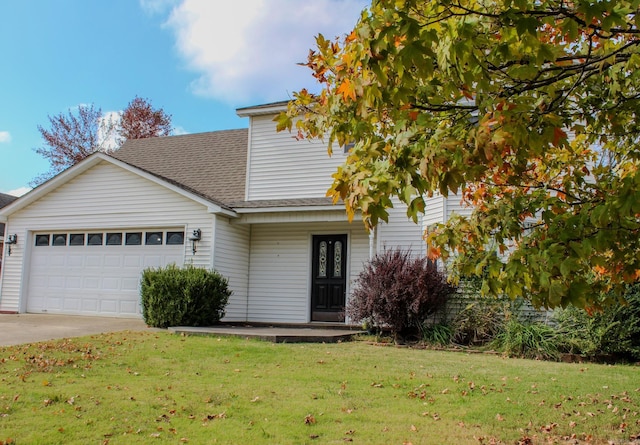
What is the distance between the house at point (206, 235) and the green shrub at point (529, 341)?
3726 mm

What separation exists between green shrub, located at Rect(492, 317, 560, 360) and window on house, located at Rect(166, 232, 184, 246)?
316 inches

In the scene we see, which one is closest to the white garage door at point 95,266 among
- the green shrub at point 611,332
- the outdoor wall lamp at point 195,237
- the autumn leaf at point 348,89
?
the outdoor wall lamp at point 195,237

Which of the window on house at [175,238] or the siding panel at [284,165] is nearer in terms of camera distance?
the window on house at [175,238]

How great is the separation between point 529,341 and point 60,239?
12.5m

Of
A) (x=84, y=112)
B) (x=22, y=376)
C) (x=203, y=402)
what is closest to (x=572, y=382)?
(x=203, y=402)

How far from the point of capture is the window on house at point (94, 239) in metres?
14.4

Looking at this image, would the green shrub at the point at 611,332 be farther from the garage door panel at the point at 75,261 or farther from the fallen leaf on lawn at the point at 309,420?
the garage door panel at the point at 75,261

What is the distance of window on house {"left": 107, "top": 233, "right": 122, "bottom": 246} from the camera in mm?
14188

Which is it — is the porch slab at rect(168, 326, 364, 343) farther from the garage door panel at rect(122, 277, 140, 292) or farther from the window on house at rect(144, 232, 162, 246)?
the window on house at rect(144, 232, 162, 246)

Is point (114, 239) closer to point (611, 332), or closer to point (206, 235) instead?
point (206, 235)

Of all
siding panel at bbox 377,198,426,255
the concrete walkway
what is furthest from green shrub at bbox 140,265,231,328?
siding panel at bbox 377,198,426,255

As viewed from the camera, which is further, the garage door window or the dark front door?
the garage door window

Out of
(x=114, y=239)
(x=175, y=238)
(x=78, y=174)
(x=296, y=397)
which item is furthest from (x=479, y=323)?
(x=78, y=174)

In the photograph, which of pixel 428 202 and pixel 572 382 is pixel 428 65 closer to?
pixel 572 382
